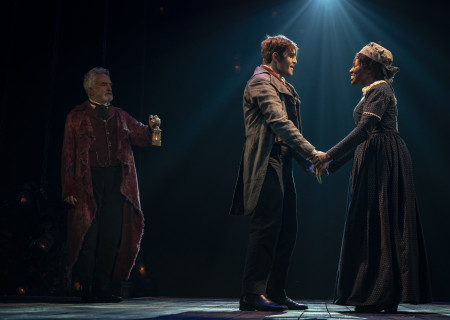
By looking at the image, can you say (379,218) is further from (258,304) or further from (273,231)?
(258,304)

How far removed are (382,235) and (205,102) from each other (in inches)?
109

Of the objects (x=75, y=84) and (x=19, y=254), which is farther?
(x=75, y=84)

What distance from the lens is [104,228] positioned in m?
3.42

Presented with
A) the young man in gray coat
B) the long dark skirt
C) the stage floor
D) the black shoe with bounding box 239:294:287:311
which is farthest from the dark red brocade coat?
the long dark skirt

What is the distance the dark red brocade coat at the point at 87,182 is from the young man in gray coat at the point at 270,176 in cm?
103

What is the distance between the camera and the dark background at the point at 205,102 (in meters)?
4.60

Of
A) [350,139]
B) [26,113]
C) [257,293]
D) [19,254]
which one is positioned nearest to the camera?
[257,293]

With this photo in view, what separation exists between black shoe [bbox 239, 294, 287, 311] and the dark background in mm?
2179

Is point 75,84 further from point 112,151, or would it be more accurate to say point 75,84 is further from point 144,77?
A: point 112,151

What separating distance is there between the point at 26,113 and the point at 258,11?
2.42 m

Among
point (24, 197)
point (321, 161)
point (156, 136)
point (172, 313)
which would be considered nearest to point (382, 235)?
point (321, 161)

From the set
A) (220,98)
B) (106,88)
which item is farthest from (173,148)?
(106,88)

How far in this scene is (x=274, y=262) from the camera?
9.21 ft

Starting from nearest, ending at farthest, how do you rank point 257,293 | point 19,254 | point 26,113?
point 257,293
point 19,254
point 26,113
